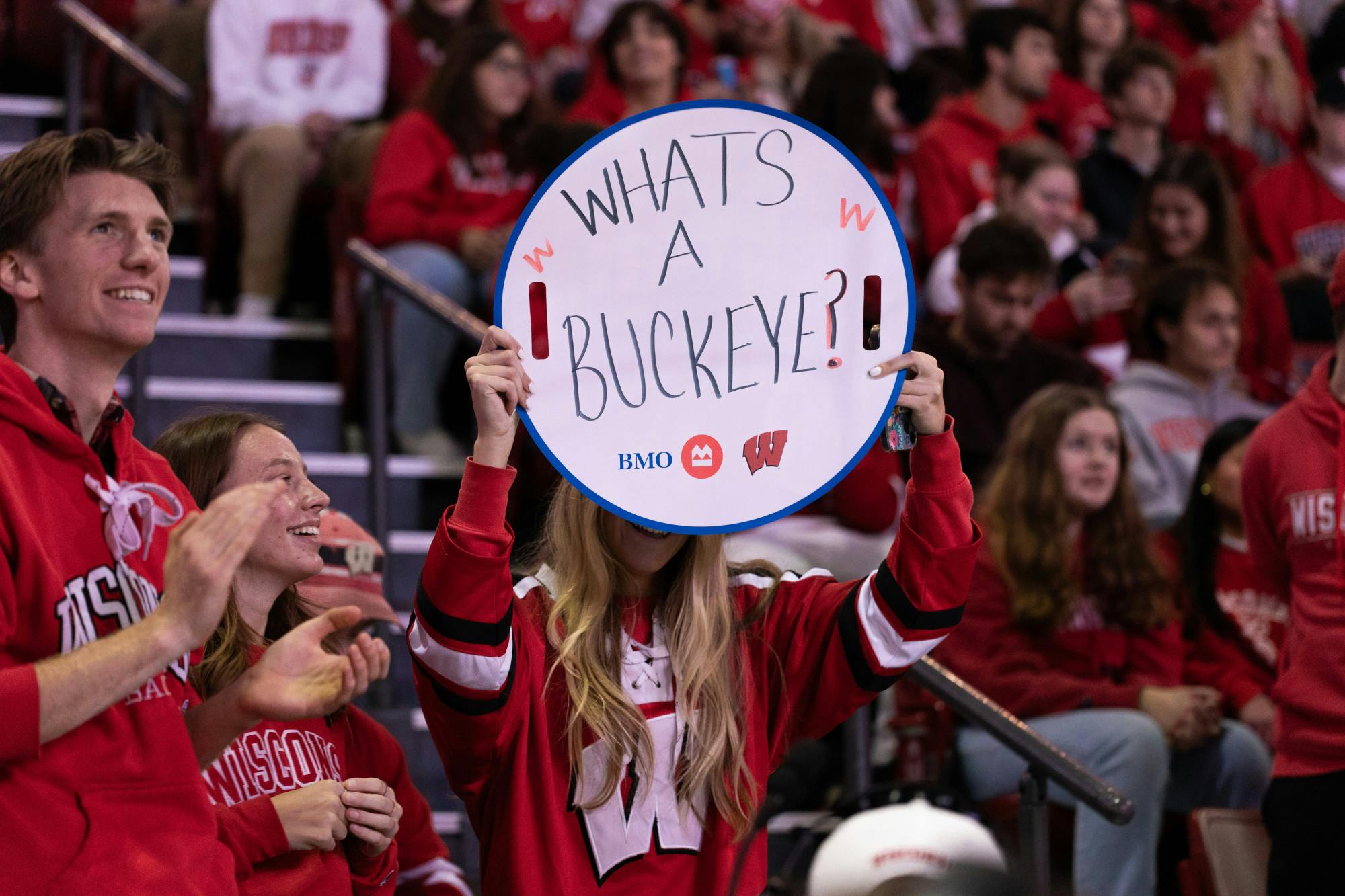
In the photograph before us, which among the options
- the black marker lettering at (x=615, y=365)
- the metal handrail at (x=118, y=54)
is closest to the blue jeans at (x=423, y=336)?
the metal handrail at (x=118, y=54)

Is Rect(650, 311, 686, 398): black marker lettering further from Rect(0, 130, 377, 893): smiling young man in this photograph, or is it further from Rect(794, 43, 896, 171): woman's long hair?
Rect(794, 43, 896, 171): woman's long hair

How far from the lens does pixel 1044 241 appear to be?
514 cm

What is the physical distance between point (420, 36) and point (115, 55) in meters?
1.37

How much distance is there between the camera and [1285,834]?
3.14 metres

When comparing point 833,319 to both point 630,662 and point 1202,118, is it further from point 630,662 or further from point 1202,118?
point 1202,118

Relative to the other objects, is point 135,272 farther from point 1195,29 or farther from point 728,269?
point 1195,29

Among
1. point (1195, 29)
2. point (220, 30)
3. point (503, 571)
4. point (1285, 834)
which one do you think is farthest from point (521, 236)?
point (1195, 29)

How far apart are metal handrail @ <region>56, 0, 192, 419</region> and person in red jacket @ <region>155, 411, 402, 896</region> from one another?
9.05 feet

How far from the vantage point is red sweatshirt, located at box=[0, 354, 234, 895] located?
1.86 meters

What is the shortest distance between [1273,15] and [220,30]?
4513 mm

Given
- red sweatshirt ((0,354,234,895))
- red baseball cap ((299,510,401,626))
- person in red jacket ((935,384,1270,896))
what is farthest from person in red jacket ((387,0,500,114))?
red sweatshirt ((0,354,234,895))

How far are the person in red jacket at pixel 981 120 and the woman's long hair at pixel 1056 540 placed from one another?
76.3 inches

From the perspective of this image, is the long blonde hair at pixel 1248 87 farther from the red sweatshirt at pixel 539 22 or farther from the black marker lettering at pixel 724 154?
the black marker lettering at pixel 724 154

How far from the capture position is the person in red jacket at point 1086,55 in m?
7.26
